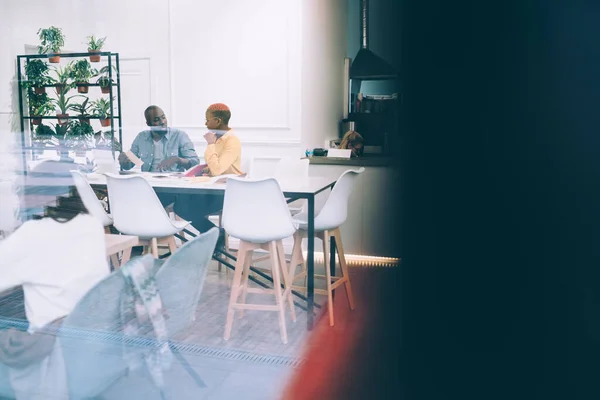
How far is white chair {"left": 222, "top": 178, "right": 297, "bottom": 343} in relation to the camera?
2264mm

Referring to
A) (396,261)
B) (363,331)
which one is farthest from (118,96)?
(396,261)

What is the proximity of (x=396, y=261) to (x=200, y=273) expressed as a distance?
864 millimetres

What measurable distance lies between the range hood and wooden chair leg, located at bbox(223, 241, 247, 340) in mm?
1097

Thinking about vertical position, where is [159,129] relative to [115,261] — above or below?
above

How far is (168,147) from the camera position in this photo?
2312 mm

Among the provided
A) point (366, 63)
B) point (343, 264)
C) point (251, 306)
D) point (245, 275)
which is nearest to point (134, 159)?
point (245, 275)

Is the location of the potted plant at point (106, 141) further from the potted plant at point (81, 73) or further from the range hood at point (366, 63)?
the range hood at point (366, 63)

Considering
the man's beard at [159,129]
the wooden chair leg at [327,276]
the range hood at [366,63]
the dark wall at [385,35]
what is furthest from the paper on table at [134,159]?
the dark wall at [385,35]

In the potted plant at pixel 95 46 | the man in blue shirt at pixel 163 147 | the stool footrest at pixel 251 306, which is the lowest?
the stool footrest at pixel 251 306

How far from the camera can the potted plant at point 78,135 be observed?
2.37m

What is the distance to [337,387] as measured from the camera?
1.83 m

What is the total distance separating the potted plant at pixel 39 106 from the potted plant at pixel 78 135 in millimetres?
128

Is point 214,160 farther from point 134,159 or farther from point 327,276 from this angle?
point 327,276

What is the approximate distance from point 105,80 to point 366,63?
54.3 inches
